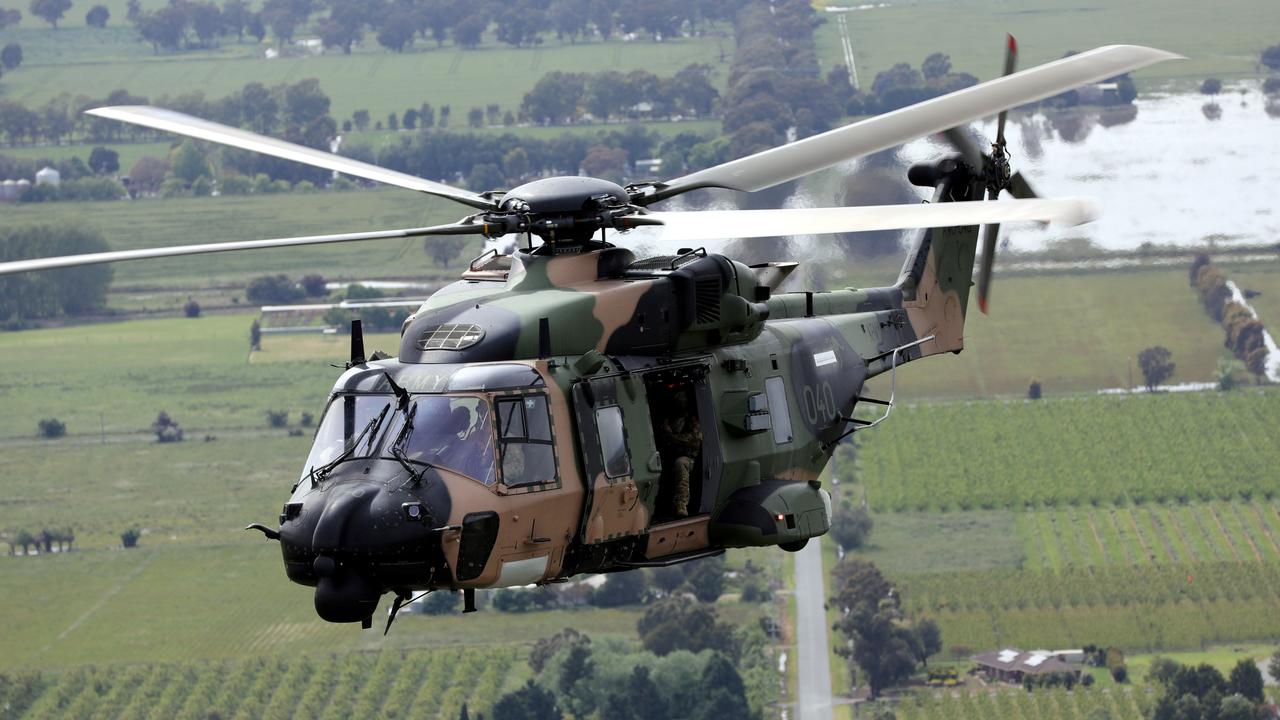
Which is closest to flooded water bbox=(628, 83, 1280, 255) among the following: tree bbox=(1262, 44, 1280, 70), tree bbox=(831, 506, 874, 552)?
tree bbox=(1262, 44, 1280, 70)

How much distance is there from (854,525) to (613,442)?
116622 mm

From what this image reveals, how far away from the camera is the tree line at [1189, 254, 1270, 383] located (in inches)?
5566

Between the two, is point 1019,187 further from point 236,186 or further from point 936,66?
point 236,186

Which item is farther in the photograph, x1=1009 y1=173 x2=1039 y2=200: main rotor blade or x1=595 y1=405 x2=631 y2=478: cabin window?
x1=1009 y1=173 x2=1039 y2=200: main rotor blade

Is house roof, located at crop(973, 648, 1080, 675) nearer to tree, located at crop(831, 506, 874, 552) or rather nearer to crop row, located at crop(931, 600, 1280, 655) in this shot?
crop row, located at crop(931, 600, 1280, 655)

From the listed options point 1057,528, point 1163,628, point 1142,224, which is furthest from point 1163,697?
point 1142,224

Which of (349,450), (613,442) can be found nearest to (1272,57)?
(613,442)

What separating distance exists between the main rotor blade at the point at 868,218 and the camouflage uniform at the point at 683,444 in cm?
247

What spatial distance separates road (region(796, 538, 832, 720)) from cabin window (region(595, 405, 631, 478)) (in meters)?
101

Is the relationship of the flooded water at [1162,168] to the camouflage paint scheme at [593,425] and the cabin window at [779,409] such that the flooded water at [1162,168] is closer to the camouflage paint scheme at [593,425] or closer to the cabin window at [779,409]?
the cabin window at [779,409]

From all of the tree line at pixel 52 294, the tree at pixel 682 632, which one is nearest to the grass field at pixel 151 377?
the tree line at pixel 52 294

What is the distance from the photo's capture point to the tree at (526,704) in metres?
124

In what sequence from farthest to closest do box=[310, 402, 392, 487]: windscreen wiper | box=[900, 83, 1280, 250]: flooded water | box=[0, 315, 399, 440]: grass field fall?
box=[0, 315, 399, 440]: grass field < box=[900, 83, 1280, 250]: flooded water < box=[310, 402, 392, 487]: windscreen wiper

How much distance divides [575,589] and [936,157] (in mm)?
109860
